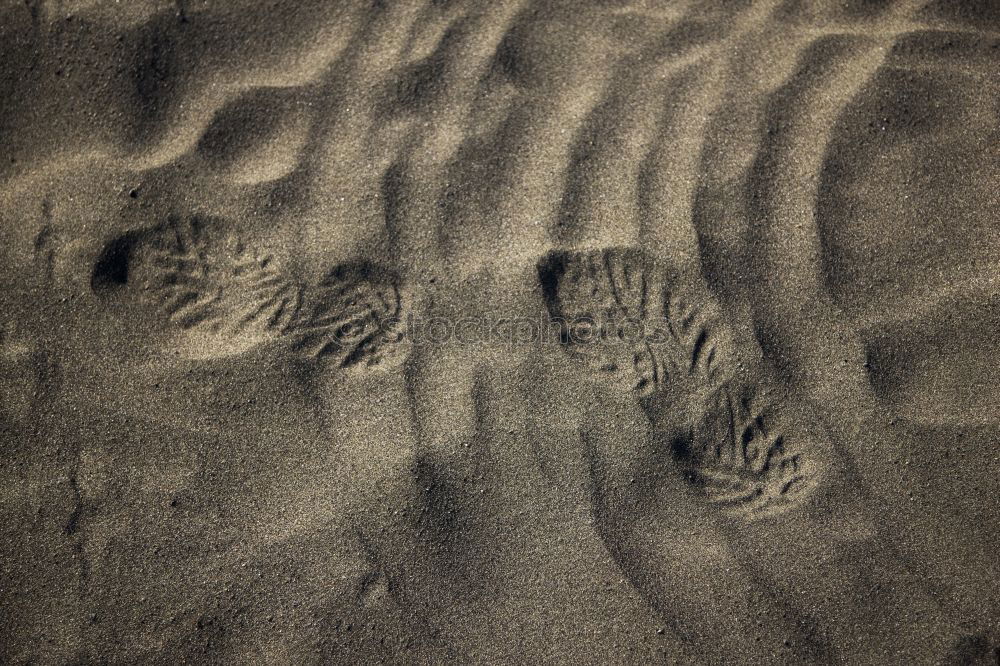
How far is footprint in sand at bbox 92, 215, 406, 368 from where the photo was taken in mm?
1787

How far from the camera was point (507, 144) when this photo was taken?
1.85 m

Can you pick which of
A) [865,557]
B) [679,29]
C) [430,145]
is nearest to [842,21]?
[679,29]

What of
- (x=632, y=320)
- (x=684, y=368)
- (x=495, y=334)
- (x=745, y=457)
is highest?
(x=495, y=334)

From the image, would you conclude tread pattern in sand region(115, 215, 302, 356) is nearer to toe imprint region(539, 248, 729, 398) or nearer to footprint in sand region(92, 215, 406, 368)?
footprint in sand region(92, 215, 406, 368)

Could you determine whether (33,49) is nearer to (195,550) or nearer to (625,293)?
(195,550)

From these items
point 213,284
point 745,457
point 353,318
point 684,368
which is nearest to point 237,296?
point 213,284

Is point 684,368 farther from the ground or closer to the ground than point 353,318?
closer to the ground

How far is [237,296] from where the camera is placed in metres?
1.80

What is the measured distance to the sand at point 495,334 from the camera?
175cm

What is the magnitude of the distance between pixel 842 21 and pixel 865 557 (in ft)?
5.67

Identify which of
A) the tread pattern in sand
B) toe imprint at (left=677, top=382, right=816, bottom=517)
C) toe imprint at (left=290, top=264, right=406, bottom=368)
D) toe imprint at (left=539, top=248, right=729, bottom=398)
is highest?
the tread pattern in sand

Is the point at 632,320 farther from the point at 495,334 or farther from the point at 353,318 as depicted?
the point at 353,318

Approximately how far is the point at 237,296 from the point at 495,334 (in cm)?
81

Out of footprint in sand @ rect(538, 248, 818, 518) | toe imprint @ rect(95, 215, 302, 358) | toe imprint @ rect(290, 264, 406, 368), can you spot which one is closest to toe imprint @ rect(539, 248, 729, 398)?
footprint in sand @ rect(538, 248, 818, 518)
